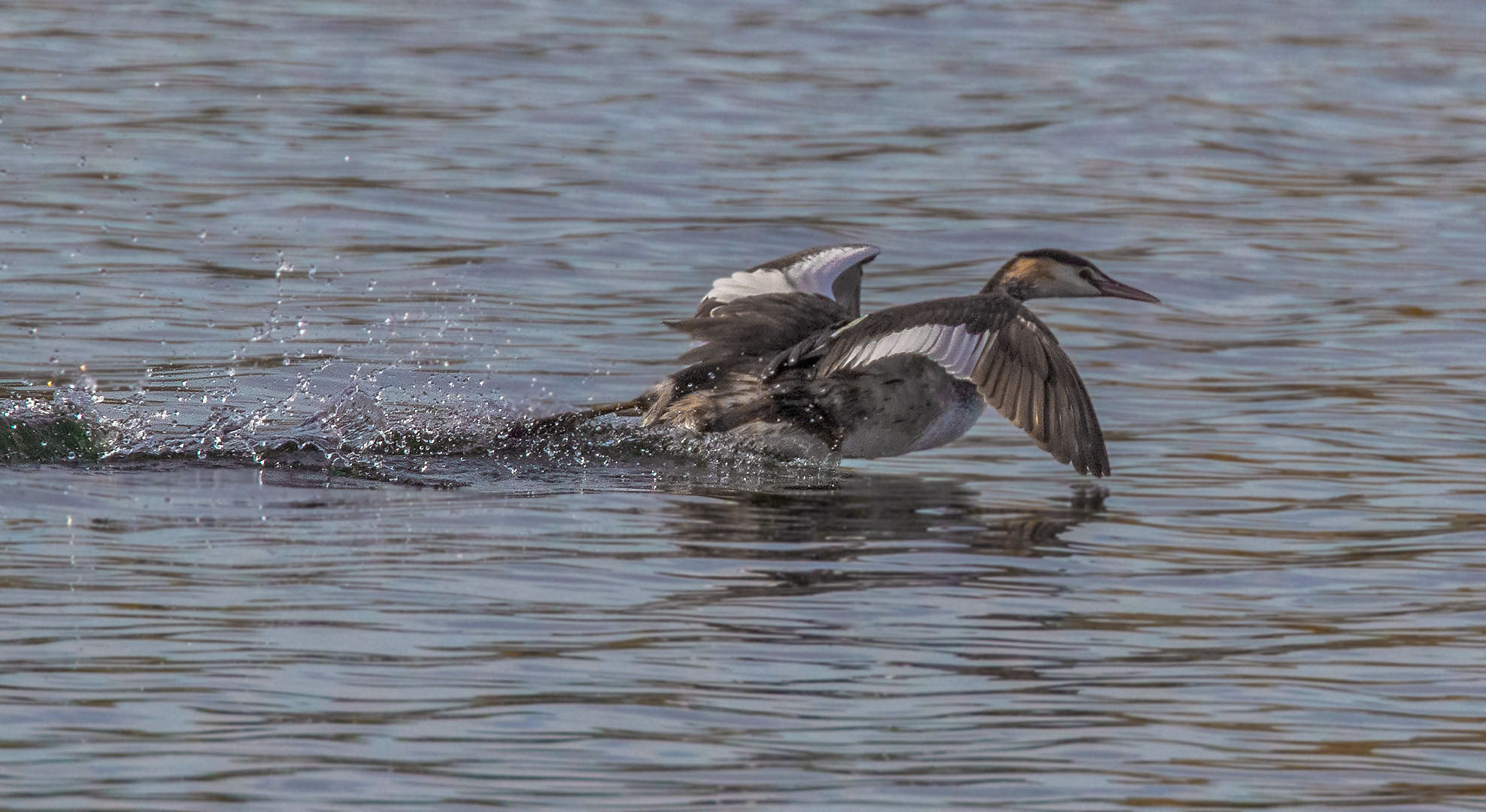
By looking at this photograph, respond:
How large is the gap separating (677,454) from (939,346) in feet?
4.78

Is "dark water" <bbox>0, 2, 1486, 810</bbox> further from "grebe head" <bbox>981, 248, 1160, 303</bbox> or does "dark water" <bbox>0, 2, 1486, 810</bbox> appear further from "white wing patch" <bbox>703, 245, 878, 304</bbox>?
"white wing patch" <bbox>703, 245, 878, 304</bbox>

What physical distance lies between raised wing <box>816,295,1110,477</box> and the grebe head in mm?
939

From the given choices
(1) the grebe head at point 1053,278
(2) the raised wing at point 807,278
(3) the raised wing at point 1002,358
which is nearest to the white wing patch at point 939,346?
(3) the raised wing at point 1002,358

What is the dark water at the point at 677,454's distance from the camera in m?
5.48

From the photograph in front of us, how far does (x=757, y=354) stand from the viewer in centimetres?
975

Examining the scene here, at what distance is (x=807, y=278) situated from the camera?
10266mm

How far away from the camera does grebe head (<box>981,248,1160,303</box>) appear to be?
9922 mm

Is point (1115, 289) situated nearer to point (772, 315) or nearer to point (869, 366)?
point (869, 366)

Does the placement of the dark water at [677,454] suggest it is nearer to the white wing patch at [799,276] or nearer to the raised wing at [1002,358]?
the raised wing at [1002,358]

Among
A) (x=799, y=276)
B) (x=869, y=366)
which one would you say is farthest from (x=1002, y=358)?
(x=799, y=276)

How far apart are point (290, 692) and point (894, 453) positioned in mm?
4244

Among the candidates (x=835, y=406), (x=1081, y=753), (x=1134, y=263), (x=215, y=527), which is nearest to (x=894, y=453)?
(x=835, y=406)

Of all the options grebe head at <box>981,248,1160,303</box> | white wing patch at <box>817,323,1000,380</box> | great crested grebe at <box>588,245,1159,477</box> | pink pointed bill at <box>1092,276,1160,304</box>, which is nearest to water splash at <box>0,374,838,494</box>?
great crested grebe at <box>588,245,1159,477</box>

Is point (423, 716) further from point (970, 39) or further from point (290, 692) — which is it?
point (970, 39)
